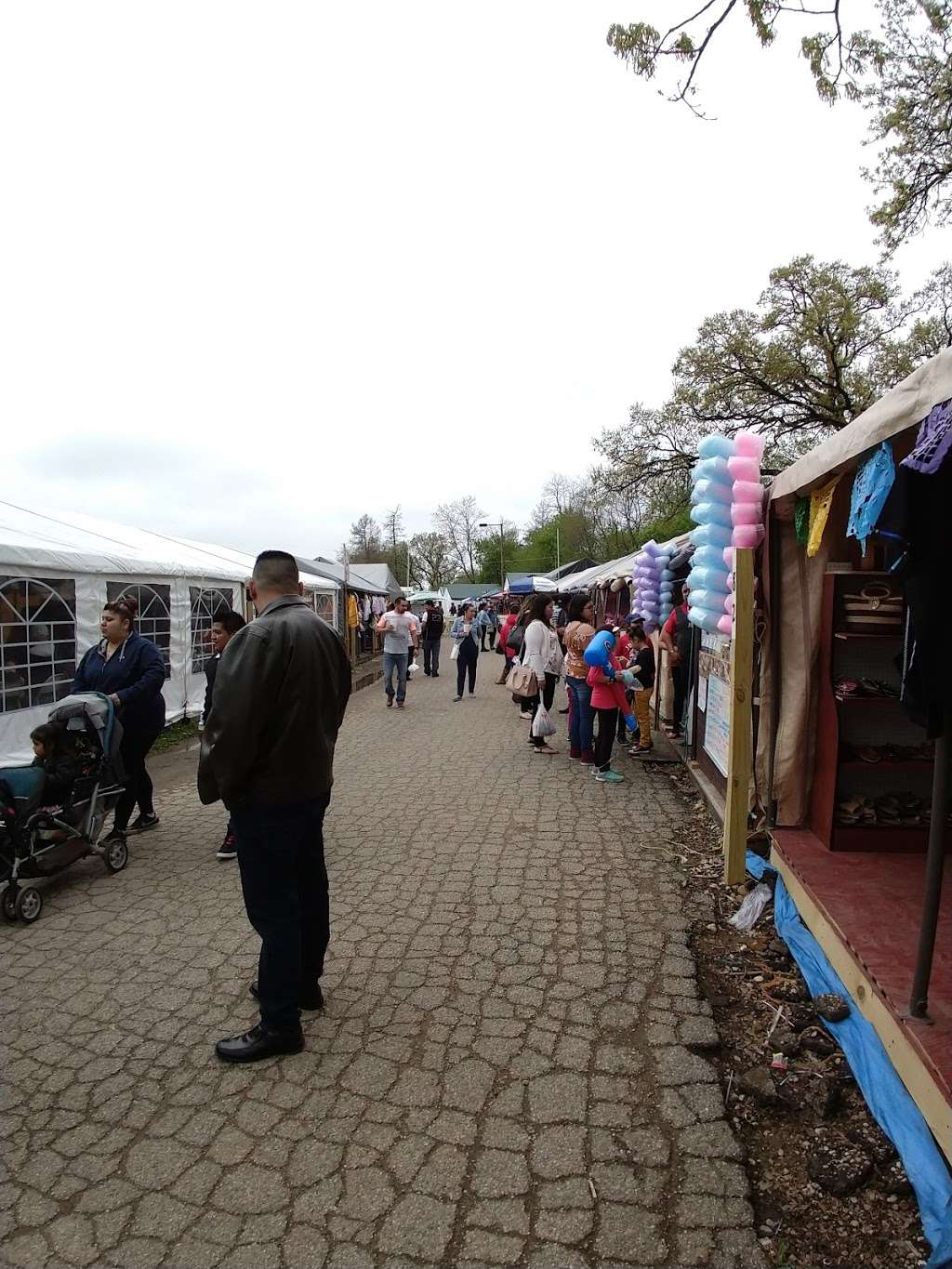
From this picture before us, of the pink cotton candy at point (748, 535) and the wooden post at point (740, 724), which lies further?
the pink cotton candy at point (748, 535)

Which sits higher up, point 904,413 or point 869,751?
point 904,413

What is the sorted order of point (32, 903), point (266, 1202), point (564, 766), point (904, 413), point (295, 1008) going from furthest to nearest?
1. point (564, 766)
2. point (32, 903)
3. point (295, 1008)
4. point (904, 413)
5. point (266, 1202)

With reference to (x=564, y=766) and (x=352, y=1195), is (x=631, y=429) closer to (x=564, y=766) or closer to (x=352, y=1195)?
(x=564, y=766)

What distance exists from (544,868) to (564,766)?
3191 millimetres

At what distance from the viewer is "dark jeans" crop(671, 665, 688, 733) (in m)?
9.14

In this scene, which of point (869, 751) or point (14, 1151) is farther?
point (869, 751)

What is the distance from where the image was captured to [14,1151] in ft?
8.24

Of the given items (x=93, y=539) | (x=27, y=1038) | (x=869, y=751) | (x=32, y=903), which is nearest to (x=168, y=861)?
(x=32, y=903)

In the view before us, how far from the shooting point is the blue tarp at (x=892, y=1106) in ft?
6.94

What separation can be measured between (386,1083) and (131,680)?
3.74m

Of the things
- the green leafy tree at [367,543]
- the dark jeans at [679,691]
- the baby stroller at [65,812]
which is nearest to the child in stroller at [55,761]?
the baby stroller at [65,812]

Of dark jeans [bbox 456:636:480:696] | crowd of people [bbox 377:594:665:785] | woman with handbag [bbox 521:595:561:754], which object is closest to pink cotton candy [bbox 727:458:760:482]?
crowd of people [bbox 377:594:665:785]

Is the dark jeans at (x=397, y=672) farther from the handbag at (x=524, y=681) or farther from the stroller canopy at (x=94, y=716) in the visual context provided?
the stroller canopy at (x=94, y=716)

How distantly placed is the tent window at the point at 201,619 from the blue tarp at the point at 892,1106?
9892mm
